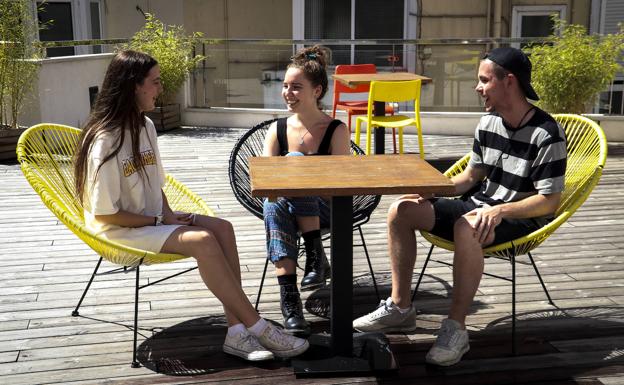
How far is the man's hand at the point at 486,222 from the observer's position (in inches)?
119

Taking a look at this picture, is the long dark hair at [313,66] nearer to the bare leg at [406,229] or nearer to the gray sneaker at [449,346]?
the bare leg at [406,229]

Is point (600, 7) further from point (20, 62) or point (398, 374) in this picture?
point (398, 374)

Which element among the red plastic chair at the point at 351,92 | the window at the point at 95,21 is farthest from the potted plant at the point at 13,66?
the window at the point at 95,21

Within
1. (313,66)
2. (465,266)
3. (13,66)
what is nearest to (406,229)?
(465,266)

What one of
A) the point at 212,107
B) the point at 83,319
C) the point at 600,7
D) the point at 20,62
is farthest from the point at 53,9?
the point at 83,319

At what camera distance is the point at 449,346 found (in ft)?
9.84

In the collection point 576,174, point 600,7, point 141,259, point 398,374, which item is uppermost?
point 600,7

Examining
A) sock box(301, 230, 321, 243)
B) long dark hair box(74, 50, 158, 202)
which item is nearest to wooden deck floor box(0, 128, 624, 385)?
sock box(301, 230, 321, 243)

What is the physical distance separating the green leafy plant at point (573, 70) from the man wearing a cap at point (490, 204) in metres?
4.99

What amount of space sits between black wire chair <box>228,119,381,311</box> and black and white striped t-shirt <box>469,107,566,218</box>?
0.54 metres

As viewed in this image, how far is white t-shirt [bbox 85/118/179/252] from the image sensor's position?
2.99 meters

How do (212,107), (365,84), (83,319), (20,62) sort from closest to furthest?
1. (83,319)
2. (365,84)
3. (20,62)
4. (212,107)

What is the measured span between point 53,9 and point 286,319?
1219cm

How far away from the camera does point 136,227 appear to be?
A: 10.2ft
